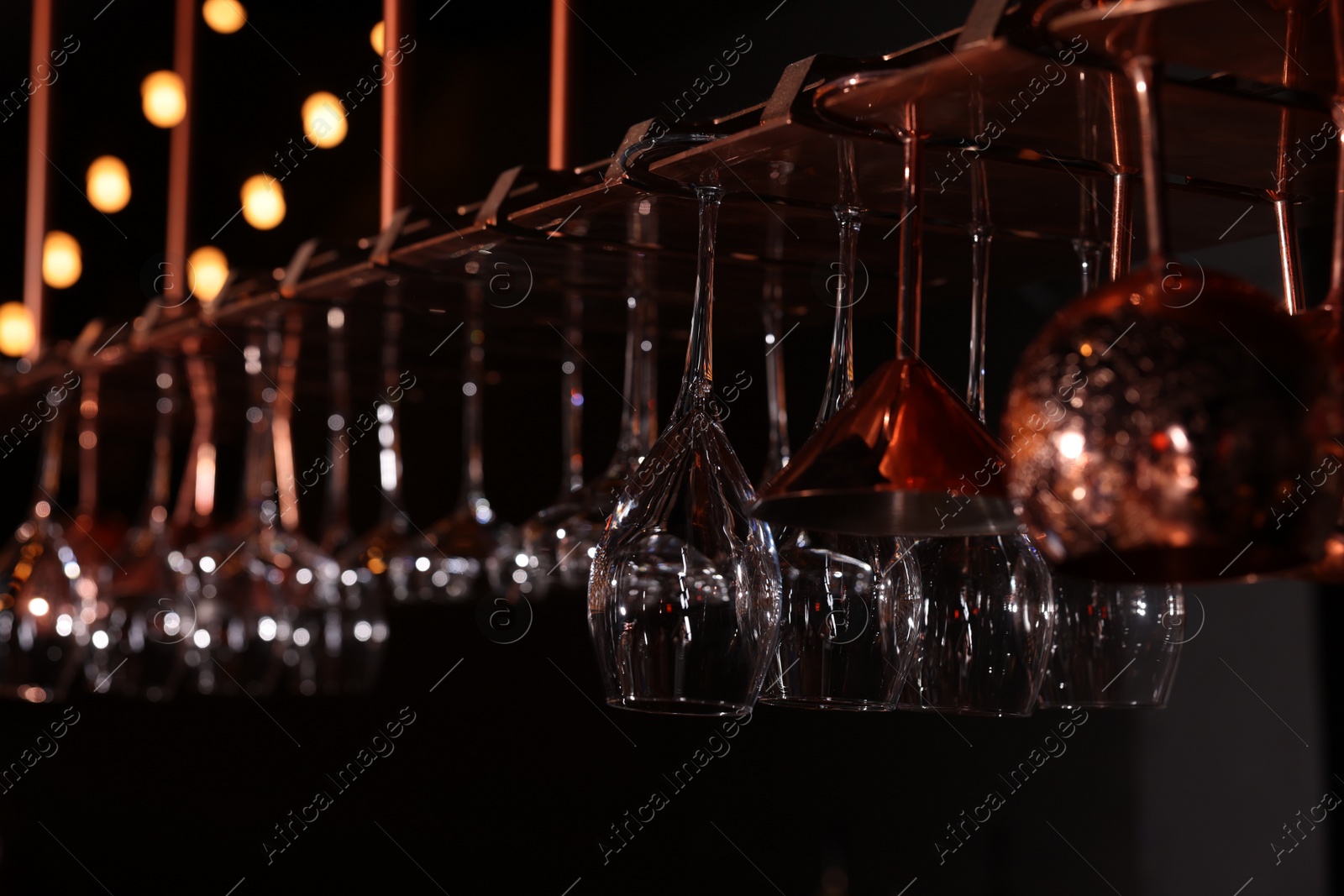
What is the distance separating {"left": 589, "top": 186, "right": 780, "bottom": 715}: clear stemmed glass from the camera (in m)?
0.83

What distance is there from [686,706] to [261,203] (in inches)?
99.3

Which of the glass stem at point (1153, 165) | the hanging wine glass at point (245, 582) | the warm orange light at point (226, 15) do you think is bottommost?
the glass stem at point (1153, 165)

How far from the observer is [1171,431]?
484 millimetres

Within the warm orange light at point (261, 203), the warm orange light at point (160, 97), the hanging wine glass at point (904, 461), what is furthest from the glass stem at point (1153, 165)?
the warm orange light at point (160, 97)

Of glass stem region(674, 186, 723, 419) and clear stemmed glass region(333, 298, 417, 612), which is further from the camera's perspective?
clear stemmed glass region(333, 298, 417, 612)

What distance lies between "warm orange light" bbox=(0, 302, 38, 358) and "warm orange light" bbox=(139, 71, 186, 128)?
0.57 meters

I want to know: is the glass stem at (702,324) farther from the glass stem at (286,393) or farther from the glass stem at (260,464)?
the glass stem at (260,464)

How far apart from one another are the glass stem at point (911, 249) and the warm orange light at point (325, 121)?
7.46 feet

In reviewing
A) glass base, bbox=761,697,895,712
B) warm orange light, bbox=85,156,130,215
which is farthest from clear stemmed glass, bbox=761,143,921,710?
warm orange light, bbox=85,156,130,215

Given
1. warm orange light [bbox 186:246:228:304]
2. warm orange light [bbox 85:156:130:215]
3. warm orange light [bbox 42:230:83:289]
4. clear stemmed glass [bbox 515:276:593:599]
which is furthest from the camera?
warm orange light [bbox 42:230:83:289]

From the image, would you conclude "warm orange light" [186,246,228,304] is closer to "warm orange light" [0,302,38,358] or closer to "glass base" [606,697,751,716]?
"warm orange light" [0,302,38,358]

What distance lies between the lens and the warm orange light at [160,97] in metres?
3.28

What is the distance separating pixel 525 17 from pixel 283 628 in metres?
1.05

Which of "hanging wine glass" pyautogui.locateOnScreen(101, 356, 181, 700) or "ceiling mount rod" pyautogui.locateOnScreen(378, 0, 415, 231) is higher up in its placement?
"ceiling mount rod" pyautogui.locateOnScreen(378, 0, 415, 231)
